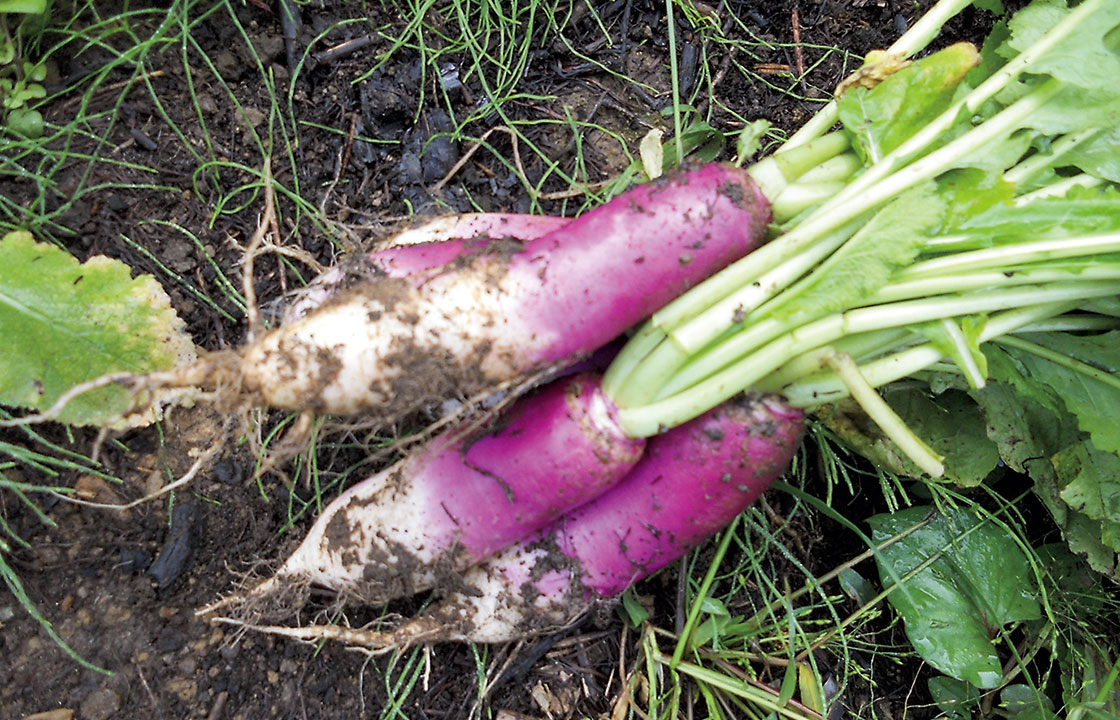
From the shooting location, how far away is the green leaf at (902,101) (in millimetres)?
1688

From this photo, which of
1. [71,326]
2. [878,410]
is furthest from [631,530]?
[71,326]

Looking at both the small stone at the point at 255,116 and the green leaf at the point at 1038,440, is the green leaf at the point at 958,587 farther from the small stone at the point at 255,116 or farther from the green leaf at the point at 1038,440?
the small stone at the point at 255,116

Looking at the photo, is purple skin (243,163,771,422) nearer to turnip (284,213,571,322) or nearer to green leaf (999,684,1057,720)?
turnip (284,213,571,322)

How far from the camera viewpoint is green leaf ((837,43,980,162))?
169 centimetres

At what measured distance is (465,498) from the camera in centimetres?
178

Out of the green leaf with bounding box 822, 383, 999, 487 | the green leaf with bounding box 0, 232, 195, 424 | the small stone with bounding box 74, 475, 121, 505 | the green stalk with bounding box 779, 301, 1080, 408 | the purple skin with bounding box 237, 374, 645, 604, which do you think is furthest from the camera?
the green leaf with bounding box 822, 383, 999, 487

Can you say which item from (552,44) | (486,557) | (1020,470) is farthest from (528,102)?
(1020,470)

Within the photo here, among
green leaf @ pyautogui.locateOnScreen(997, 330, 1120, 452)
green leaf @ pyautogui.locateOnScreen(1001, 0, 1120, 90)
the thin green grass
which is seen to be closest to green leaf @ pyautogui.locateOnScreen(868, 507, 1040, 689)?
the thin green grass

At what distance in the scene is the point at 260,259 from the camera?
6.76 ft

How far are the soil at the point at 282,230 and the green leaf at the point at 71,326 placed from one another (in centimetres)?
14

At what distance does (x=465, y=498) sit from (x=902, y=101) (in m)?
1.36

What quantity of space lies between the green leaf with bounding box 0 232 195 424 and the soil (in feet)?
0.47

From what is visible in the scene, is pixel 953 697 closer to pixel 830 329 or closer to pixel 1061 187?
pixel 830 329

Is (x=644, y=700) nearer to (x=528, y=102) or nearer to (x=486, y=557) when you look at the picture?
(x=486, y=557)
